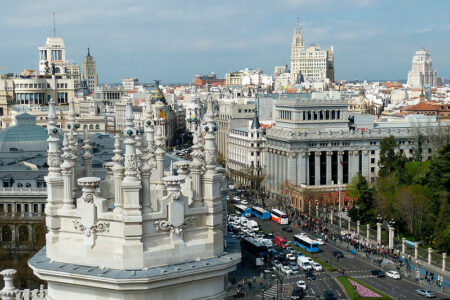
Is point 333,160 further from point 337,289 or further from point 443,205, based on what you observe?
point 337,289

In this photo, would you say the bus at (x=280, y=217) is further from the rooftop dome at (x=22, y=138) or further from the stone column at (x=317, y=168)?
the rooftop dome at (x=22, y=138)

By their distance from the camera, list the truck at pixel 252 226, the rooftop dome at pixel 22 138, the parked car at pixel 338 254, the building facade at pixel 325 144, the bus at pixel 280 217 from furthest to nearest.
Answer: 1. the building facade at pixel 325 144
2. the bus at pixel 280 217
3. the truck at pixel 252 226
4. the rooftop dome at pixel 22 138
5. the parked car at pixel 338 254

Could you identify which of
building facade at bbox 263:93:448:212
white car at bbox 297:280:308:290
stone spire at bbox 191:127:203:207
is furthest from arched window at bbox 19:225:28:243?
stone spire at bbox 191:127:203:207

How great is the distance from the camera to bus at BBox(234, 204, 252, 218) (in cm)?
9693

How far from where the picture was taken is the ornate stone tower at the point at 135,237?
11.3 meters

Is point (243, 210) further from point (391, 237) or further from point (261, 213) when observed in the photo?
point (391, 237)

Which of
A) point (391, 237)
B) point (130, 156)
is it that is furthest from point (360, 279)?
point (130, 156)

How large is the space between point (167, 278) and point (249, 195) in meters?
103

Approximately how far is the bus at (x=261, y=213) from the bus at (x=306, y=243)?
53.7ft

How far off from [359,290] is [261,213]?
36.8 metres

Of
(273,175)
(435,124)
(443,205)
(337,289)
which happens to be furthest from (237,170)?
(337,289)

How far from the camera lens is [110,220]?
11.5m

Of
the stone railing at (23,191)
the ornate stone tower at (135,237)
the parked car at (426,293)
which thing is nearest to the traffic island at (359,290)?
the parked car at (426,293)

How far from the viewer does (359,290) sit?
5981cm
